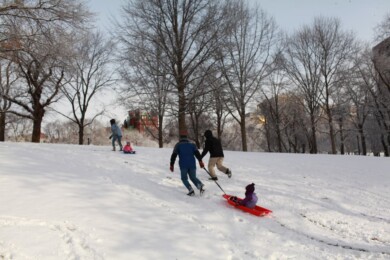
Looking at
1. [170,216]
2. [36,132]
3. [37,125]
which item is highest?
[37,125]

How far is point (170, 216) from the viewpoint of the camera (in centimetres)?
622

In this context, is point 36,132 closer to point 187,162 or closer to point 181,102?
point 181,102

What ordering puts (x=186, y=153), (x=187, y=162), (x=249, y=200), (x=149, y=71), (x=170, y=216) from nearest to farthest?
(x=170, y=216)
(x=249, y=200)
(x=187, y=162)
(x=186, y=153)
(x=149, y=71)

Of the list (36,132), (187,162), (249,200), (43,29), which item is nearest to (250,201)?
(249,200)

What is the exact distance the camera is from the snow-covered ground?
4.72 metres

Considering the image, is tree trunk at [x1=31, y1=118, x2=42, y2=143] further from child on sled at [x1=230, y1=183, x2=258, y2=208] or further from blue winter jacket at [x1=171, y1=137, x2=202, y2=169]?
child on sled at [x1=230, y1=183, x2=258, y2=208]

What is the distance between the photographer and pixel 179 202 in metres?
7.29

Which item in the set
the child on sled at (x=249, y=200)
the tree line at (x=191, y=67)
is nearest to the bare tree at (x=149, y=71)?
the tree line at (x=191, y=67)

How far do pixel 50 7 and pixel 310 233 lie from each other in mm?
10911

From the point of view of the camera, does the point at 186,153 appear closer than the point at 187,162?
No

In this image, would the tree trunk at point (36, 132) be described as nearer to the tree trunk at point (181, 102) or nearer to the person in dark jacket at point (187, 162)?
the tree trunk at point (181, 102)

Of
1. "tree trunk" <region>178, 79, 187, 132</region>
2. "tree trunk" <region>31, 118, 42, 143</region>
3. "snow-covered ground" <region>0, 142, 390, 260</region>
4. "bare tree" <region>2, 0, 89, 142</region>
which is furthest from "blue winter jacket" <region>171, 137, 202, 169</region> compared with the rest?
"tree trunk" <region>31, 118, 42, 143</region>

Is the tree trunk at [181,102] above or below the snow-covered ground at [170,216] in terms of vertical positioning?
above

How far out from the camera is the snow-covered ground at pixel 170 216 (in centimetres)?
472
